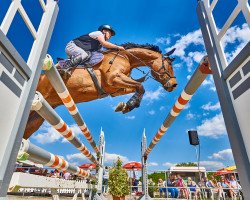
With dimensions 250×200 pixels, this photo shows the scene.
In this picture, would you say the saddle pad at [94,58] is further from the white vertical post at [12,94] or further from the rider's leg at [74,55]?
the white vertical post at [12,94]

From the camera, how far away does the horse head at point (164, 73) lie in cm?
349

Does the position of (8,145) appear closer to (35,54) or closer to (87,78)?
(35,54)

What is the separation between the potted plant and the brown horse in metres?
2.71

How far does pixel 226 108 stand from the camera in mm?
886

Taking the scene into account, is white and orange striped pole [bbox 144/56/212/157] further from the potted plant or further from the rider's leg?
the potted plant

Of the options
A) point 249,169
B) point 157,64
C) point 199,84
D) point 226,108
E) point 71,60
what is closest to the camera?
point 249,169

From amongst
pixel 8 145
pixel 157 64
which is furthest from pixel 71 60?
pixel 8 145

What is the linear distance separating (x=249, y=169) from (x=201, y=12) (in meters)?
0.81

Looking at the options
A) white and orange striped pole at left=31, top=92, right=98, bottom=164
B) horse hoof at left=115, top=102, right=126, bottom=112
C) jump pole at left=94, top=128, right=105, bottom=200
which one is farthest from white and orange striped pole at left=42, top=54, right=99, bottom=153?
jump pole at left=94, top=128, right=105, bottom=200

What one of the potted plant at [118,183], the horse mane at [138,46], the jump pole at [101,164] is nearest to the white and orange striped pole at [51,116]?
the jump pole at [101,164]

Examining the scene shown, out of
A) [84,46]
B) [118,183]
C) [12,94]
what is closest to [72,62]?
[84,46]

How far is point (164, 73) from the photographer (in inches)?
138

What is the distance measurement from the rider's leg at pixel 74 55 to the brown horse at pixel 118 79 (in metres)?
0.11

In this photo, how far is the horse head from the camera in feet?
11.5
